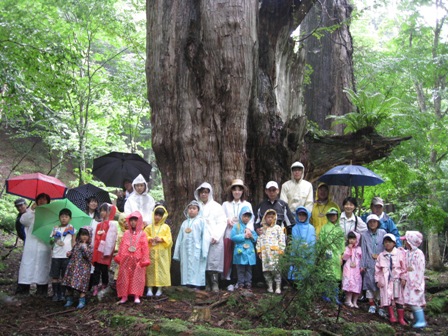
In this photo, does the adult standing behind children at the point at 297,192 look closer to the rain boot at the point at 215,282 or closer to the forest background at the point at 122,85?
the forest background at the point at 122,85

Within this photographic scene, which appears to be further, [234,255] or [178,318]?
[234,255]

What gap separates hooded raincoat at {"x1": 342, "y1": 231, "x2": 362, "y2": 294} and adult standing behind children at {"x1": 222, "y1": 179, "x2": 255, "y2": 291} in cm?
169

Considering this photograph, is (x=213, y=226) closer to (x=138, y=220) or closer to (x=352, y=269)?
(x=138, y=220)

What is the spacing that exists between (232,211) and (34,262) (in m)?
3.47

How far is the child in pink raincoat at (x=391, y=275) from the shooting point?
7086mm

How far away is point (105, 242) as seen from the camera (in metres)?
7.20

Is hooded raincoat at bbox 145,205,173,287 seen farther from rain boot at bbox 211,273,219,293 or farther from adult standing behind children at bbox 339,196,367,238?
adult standing behind children at bbox 339,196,367,238

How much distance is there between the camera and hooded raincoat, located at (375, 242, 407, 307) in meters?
7.09

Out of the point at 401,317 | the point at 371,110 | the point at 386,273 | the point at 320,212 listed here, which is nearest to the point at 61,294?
the point at 320,212

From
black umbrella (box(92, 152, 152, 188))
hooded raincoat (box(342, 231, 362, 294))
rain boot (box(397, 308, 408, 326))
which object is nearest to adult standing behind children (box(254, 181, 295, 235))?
hooded raincoat (box(342, 231, 362, 294))

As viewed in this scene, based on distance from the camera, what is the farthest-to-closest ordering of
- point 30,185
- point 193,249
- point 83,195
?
point 83,195 < point 30,185 < point 193,249

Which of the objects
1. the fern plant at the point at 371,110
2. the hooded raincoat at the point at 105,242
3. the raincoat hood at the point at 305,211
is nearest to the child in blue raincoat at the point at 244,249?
the raincoat hood at the point at 305,211

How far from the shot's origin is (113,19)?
12875mm

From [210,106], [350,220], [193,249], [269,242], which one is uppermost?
[210,106]
